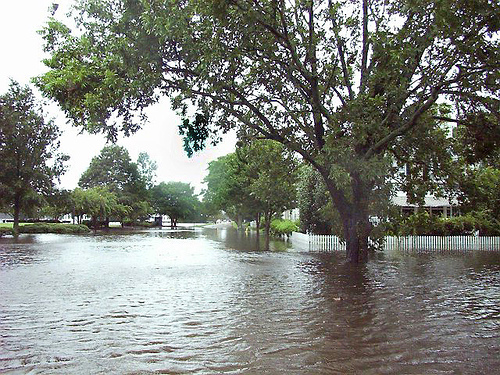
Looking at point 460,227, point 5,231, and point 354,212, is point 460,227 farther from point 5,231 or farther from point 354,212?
point 5,231

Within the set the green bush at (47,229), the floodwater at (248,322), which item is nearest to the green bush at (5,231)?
the green bush at (47,229)

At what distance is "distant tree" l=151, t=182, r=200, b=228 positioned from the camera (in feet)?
240

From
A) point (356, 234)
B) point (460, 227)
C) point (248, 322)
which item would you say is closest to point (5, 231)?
point (356, 234)

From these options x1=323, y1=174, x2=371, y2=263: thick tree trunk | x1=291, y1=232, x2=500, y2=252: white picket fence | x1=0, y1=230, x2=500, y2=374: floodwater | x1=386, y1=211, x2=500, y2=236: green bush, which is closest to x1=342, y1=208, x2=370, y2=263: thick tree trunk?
x1=323, y1=174, x2=371, y2=263: thick tree trunk

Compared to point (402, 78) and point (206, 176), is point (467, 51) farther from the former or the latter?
point (206, 176)

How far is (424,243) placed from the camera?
2431cm

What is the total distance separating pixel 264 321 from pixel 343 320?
128cm

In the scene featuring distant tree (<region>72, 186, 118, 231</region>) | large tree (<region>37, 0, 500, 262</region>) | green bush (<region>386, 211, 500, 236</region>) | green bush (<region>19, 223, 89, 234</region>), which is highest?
large tree (<region>37, 0, 500, 262</region>)

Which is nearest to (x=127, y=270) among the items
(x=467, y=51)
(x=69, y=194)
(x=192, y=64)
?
(x=192, y=64)

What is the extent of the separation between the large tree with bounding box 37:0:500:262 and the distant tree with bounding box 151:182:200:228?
59091 millimetres

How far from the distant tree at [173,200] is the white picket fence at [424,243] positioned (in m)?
50.4

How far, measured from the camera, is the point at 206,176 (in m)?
56.3

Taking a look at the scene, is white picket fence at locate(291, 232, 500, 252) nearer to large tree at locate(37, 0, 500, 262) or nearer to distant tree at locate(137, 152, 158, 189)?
large tree at locate(37, 0, 500, 262)

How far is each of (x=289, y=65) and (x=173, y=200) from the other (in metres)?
63.7
